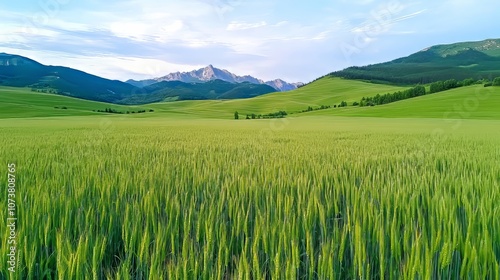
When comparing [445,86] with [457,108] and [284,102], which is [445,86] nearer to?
[457,108]

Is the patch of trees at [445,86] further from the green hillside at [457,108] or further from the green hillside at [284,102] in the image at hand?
the green hillside at [284,102]

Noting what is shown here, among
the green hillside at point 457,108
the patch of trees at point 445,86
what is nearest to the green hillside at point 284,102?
the patch of trees at point 445,86

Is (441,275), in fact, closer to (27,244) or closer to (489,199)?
(489,199)

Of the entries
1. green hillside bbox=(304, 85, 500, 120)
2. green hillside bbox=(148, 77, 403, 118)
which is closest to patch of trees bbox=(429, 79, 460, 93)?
green hillside bbox=(304, 85, 500, 120)

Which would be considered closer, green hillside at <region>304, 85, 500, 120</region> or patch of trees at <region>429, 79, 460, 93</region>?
green hillside at <region>304, 85, 500, 120</region>

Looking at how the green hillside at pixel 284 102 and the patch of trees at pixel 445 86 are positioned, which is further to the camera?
the green hillside at pixel 284 102

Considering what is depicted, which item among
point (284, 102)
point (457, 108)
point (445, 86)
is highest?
point (445, 86)

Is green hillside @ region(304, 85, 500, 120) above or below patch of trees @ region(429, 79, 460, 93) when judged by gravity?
below

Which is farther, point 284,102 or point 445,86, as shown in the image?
point 284,102

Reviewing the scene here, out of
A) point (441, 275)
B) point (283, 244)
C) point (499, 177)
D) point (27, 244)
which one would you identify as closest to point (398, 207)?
point (441, 275)

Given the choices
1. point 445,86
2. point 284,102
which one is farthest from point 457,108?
point 284,102

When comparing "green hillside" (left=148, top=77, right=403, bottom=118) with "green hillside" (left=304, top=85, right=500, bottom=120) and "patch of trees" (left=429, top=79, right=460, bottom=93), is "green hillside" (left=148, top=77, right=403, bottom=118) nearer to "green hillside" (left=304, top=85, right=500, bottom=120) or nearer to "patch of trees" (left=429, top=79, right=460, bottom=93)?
"patch of trees" (left=429, top=79, right=460, bottom=93)

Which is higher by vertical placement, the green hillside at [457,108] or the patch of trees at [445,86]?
the patch of trees at [445,86]

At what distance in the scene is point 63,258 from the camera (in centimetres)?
167
